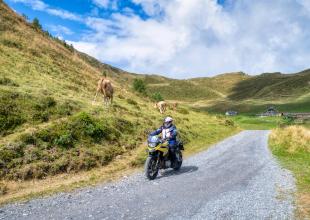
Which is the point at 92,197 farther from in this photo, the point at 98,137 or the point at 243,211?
the point at 98,137

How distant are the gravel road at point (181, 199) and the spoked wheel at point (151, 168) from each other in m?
0.33

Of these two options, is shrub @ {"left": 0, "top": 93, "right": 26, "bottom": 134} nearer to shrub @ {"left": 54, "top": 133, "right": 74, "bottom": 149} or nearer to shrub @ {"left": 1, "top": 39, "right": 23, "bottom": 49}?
shrub @ {"left": 54, "top": 133, "right": 74, "bottom": 149}

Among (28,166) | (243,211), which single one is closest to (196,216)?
(243,211)

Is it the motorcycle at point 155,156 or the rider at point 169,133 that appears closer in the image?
the motorcycle at point 155,156

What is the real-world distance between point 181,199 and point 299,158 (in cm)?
1384

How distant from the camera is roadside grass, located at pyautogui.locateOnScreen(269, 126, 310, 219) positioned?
1231cm

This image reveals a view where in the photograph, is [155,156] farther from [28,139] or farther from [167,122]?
[28,139]

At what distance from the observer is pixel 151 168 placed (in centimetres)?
1570

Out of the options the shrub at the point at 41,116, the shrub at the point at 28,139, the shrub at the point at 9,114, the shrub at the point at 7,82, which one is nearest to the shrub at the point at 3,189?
the shrub at the point at 28,139

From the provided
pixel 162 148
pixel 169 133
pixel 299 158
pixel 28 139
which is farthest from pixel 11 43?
pixel 299 158

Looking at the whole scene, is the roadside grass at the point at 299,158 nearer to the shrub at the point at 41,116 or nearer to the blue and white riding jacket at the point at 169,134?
the blue and white riding jacket at the point at 169,134

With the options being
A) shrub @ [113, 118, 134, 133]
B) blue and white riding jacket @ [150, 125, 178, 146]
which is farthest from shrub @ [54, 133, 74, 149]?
shrub @ [113, 118, 134, 133]

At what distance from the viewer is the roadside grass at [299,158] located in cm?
1231

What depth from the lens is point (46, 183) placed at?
609 inches
